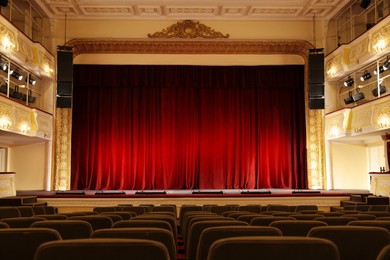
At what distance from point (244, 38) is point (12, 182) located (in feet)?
→ 29.0

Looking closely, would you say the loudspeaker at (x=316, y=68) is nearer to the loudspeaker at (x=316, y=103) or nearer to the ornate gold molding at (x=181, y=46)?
the loudspeaker at (x=316, y=103)

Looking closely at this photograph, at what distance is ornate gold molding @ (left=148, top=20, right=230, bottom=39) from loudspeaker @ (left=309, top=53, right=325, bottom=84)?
301 cm

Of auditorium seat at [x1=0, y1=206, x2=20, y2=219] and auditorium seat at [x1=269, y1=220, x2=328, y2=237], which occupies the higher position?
auditorium seat at [x1=269, y1=220, x2=328, y2=237]

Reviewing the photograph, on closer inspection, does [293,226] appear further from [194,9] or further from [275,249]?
[194,9]

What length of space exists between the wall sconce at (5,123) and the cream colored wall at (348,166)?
10.1 meters

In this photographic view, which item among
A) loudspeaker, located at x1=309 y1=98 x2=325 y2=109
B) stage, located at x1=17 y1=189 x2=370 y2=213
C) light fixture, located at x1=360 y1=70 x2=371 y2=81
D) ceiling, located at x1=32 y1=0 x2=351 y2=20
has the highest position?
ceiling, located at x1=32 y1=0 x2=351 y2=20

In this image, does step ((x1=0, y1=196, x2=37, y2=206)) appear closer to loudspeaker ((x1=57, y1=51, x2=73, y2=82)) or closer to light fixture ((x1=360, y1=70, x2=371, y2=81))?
loudspeaker ((x1=57, y1=51, x2=73, y2=82))

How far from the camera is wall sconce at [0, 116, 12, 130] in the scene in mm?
11017

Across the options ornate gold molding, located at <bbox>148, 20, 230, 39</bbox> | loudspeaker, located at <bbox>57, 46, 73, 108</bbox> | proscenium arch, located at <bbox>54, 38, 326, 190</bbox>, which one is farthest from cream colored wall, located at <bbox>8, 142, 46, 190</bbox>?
ornate gold molding, located at <bbox>148, 20, 230, 39</bbox>

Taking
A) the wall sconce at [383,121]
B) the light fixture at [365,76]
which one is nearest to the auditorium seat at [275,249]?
the wall sconce at [383,121]

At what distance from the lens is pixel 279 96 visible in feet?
54.3

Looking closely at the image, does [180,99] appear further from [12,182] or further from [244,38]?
[12,182]

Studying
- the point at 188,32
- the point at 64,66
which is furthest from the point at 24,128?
the point at 188,32

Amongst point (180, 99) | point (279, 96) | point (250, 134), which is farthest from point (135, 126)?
point (279, 96)
